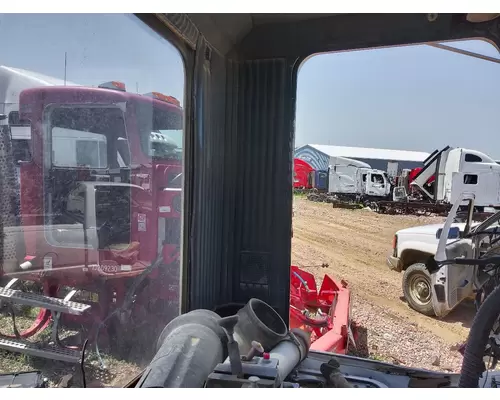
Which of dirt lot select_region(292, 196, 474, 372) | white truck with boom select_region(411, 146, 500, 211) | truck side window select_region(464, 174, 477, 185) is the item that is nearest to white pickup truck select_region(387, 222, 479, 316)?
dirt lot select_region(292, 196, 474, 372)

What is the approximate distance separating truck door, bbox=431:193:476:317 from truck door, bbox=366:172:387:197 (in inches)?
474

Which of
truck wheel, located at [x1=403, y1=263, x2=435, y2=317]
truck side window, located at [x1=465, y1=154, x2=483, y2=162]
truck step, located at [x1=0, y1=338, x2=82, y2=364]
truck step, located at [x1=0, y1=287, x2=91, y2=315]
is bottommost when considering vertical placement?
truck wheel, located at [x1=403, y1=263, x2=435, y2=317]

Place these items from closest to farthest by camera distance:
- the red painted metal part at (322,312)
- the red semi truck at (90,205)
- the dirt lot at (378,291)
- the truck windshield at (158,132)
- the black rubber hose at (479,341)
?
the black rubber hose at (479,341)
the red semi truck at (90,205)
the truck windshield at (158,132)
the red painted metal part at (322,312)
the dirt lot at (378,291)

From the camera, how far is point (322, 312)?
178 inches

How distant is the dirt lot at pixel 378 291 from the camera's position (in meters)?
4.73

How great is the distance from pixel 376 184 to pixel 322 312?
13.3 meters

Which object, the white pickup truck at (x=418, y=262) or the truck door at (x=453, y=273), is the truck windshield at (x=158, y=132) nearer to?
the truck door at (x=453, y=273)

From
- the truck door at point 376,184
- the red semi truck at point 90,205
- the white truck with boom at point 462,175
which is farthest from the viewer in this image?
the truck door at point 376,184

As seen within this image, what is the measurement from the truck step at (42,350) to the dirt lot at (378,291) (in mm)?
3066

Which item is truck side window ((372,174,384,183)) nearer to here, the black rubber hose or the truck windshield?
the truck windshield

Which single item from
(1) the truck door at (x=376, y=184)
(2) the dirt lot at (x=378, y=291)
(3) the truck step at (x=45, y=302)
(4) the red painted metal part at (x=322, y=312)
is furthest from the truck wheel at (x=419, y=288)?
(1) the truck door at (x=376, y=184)

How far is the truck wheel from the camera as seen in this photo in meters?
5.43
